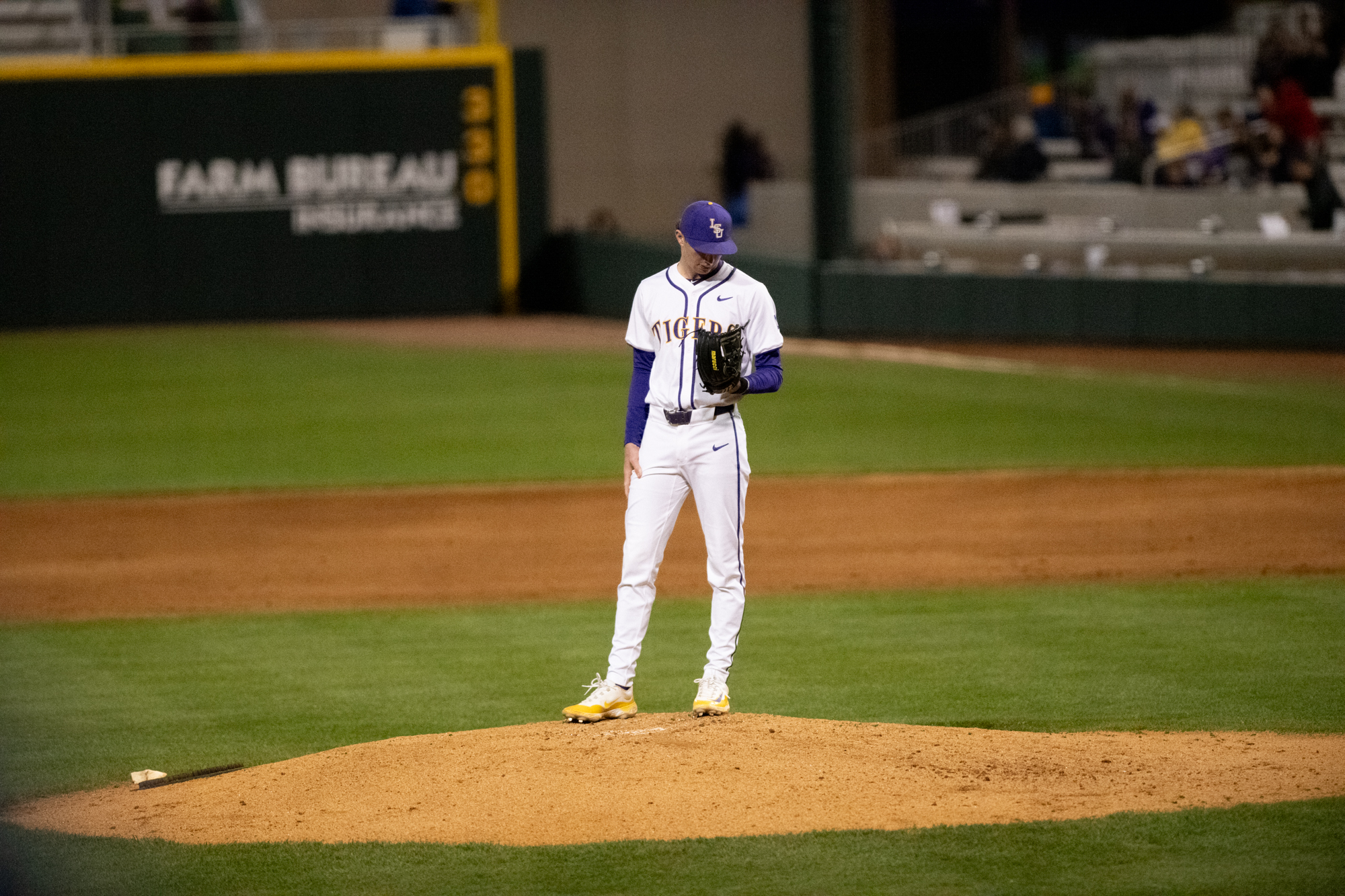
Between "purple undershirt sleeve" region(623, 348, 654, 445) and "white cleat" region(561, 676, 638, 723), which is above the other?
"purple undershirt sleeve" region(623, 348, 654, 445)

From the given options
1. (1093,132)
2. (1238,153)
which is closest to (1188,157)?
(1238,153)

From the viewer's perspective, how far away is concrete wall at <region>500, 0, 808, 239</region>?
3127 cm

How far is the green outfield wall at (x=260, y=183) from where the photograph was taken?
23859 mm

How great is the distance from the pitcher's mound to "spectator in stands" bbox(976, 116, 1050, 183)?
1814 cm

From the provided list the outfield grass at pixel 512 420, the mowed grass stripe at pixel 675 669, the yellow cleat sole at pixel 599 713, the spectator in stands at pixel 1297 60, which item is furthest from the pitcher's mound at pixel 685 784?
the spectator in stands at pixel 1297 60

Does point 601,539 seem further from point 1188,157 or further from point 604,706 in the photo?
point 1188,157

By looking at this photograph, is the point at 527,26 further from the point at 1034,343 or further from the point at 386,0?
the point at 1034,343

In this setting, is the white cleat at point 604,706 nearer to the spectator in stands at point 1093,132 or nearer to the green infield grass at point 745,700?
the green infield grass at point 745,700

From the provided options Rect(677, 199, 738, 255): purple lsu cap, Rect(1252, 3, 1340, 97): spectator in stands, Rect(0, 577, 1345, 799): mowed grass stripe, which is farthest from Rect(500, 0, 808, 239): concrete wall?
Rect(677, 199, 738, 255): purple lsu cap

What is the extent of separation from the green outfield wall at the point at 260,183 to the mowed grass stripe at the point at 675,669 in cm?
1629

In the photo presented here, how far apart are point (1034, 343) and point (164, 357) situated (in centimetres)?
1091

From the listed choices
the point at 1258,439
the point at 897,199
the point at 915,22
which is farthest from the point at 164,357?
the point at 915,22

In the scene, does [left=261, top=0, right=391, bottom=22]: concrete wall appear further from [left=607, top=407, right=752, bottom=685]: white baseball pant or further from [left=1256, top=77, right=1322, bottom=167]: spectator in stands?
[left=607, top=407, right=752, bottom=685]: white baseball pant

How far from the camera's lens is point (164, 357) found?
69.0ft
